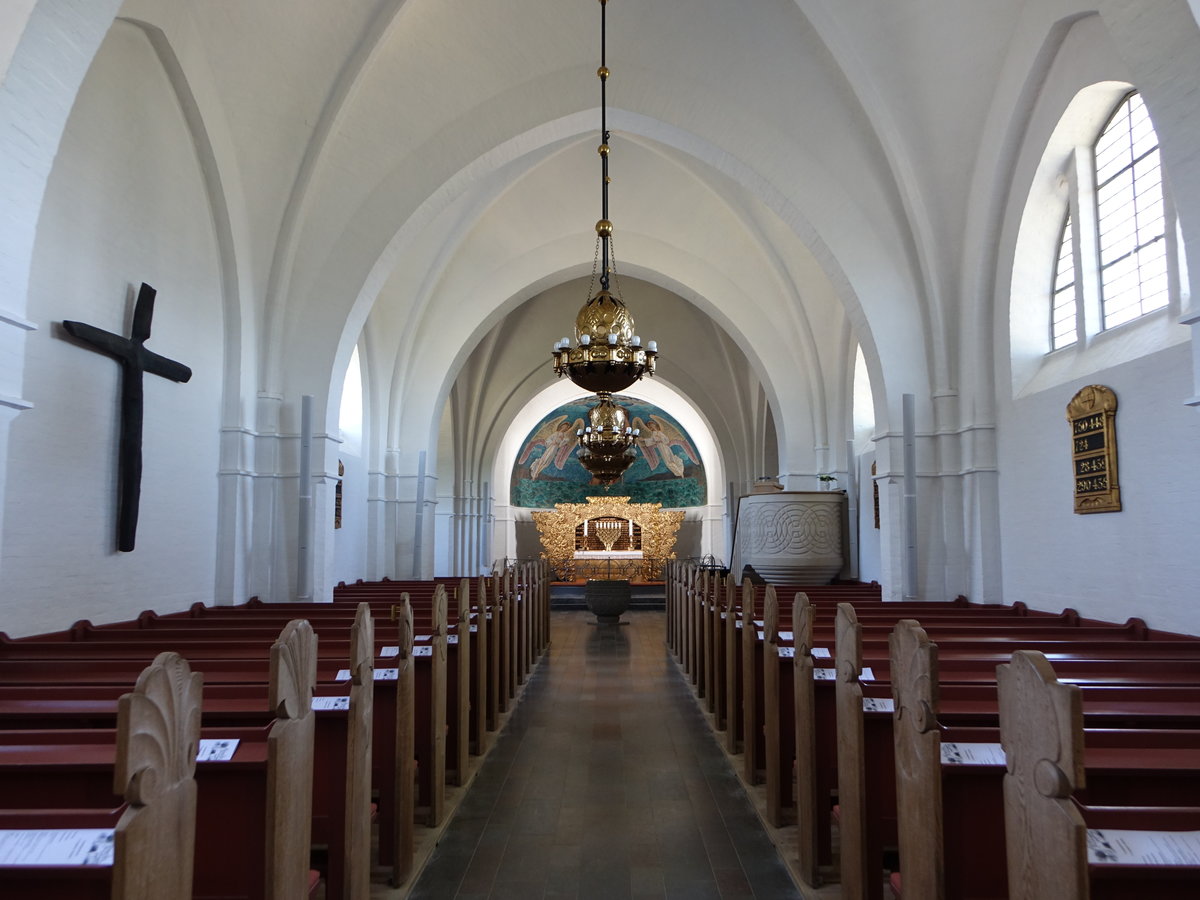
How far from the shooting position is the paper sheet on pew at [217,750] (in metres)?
2.47

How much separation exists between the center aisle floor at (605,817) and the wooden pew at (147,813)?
2.23 metres

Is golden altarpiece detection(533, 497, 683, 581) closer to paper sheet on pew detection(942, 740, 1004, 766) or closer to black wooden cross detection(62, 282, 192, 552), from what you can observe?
black wooden cross detection(62, 282, 192, 552)

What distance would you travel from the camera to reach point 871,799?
3248mm

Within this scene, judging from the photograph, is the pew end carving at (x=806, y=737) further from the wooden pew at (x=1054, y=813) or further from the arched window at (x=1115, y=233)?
the arched window at (x=1115, y=233)

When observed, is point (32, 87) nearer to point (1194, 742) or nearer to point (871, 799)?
point (871, 799)

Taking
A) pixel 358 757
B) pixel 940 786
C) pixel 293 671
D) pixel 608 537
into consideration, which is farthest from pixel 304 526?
pixel 608 537

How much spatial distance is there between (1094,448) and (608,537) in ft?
68.2

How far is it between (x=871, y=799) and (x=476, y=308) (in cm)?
1175

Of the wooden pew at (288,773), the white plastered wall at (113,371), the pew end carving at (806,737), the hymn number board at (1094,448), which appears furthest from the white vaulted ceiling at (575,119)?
the wooden pew at (288,773)

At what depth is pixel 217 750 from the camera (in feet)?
8.27

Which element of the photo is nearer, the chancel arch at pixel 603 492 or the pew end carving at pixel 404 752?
the pew end carving at pixel 404 752

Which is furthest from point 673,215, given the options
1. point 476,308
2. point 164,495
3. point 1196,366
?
point 1196,366

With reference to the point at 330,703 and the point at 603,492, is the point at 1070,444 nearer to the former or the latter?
the point at 330,703

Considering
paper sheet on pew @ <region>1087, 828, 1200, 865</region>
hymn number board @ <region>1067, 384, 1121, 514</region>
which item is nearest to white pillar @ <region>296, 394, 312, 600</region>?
hymn number board @ <region>1067, 384, 1121, 514</region>
